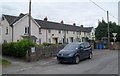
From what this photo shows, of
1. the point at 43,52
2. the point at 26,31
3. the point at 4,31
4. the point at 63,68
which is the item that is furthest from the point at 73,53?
the point at 4,31

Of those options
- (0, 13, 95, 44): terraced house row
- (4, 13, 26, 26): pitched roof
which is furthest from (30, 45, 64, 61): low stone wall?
(4, 13, 26, 26): pitched roof

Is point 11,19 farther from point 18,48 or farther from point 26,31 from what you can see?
point 18,48

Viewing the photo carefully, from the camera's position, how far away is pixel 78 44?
1748 centimetres

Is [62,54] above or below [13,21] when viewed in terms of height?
below

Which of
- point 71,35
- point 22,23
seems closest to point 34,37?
point 22,23

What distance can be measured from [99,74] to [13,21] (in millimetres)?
31167

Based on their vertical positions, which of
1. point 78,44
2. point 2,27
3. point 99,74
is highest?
point 2,27

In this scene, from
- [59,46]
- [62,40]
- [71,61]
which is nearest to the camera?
[71,61]

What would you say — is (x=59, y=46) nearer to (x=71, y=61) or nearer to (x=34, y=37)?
(x=71, y=61)

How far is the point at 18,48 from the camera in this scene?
18.4m

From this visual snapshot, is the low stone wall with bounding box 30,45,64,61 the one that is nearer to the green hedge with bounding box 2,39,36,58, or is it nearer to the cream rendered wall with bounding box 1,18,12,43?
the green hedge with bounding box 2,39,36,58

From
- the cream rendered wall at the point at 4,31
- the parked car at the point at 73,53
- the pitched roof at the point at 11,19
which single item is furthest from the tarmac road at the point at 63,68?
the pitched roof at the point at 11,19

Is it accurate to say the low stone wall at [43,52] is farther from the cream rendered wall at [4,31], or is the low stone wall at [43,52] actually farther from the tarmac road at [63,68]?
the cream rendered wall at [4,31]

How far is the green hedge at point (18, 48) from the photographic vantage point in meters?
17.6
